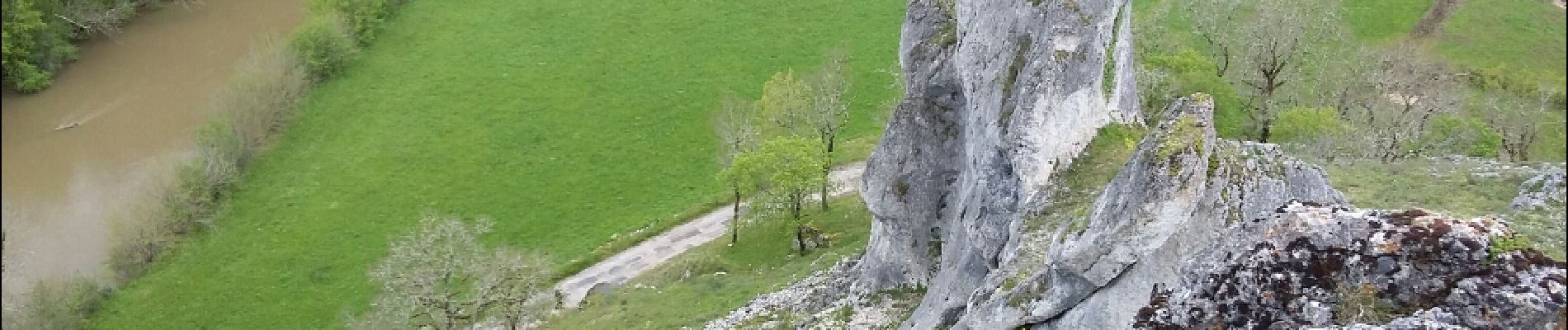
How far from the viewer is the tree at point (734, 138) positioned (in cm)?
4928

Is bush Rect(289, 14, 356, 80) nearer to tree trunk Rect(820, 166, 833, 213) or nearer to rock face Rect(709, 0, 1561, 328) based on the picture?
tree trunk Rect(820, 166, 833, 213)

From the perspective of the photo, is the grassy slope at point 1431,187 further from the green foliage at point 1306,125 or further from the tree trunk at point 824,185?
the tree trunk at point 824,185

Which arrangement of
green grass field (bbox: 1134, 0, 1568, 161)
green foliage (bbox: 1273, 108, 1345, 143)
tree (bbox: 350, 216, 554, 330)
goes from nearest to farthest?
tree (bbox: 350, 216, 554, 330)
green foliage (bbox: 1273, 108, 1345, 143)
green grass field (bbox: 1134, 0, 1568, 161)

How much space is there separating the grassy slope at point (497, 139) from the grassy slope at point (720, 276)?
6.19 m

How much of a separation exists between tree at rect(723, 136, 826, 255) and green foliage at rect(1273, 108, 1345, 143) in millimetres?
17461

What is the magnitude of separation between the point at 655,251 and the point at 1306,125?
26933 millimetres

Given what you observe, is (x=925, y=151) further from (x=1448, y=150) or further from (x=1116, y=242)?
(x=1448, y=150)

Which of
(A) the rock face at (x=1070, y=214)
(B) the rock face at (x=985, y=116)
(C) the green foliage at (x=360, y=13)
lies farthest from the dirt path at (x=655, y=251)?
(C) the green foliage at (x=360, y=13)

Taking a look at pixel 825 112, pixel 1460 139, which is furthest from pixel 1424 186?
pixel 825 112

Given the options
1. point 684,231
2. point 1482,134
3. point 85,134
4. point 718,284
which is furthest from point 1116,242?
→ point 85,134

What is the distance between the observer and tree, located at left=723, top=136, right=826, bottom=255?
1757 inches

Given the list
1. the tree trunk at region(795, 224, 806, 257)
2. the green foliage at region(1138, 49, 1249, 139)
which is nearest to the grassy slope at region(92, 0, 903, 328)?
the tree trunk at region(795, 224, 806, 257)

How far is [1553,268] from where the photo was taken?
12828mm

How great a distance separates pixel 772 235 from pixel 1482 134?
1059 inches
